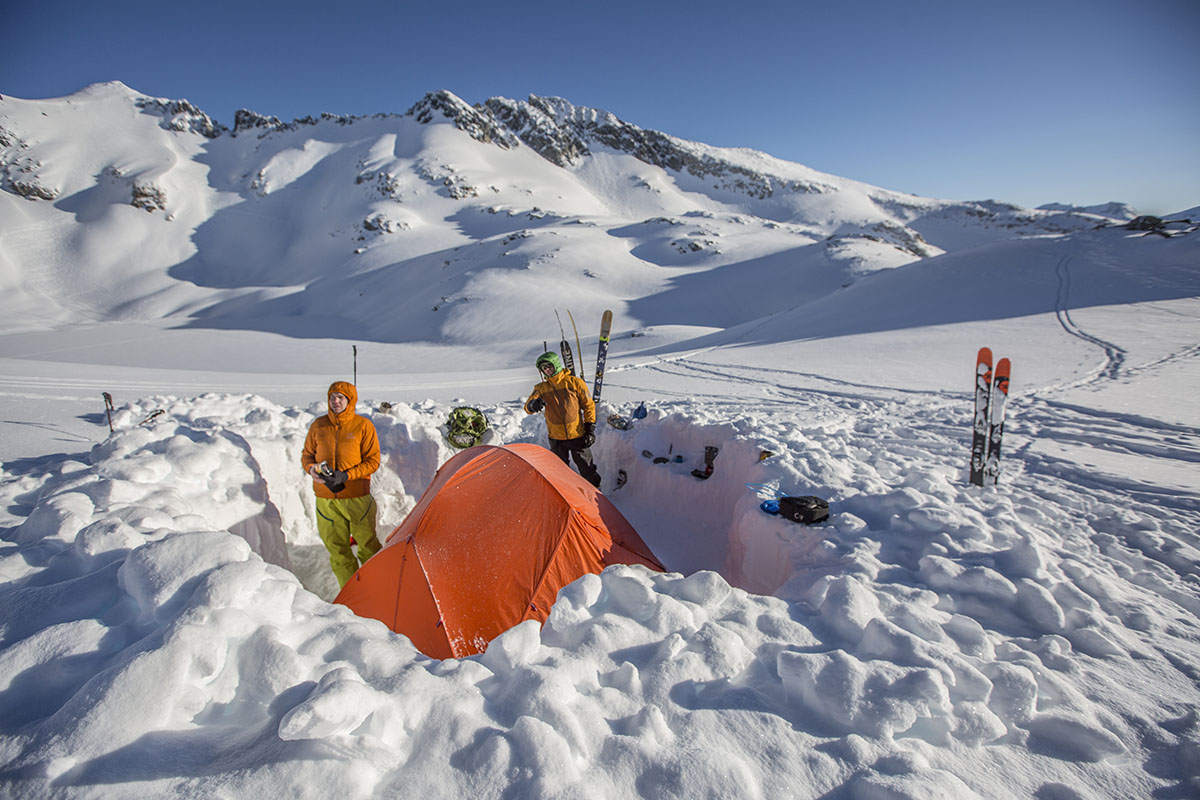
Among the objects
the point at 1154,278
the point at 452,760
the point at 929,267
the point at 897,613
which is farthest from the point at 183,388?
the point at 1154,278

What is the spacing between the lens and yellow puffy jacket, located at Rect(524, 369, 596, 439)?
5.71 m

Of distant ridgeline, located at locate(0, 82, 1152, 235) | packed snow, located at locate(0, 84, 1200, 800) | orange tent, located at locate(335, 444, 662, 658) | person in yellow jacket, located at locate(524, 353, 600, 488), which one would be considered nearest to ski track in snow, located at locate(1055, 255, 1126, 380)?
packed snow, located at locate(0, 84, 1200, 800)

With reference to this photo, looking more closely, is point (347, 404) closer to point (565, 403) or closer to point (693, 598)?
point (565, 403)

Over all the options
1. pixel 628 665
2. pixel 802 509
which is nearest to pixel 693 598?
pixel 628 665

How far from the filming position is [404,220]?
54.7 m

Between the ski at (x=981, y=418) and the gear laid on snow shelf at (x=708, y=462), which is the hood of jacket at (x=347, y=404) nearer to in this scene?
the gear laid on snow shelf at (x=708, y=462)

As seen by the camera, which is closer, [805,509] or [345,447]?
[805,509]

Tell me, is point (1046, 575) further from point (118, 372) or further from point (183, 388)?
point (118, 372)

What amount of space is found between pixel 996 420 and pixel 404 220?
59.5 m

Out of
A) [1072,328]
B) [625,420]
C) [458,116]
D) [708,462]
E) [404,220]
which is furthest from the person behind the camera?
[458,116]

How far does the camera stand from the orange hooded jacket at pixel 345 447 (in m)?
4.35

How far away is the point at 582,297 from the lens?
31000 mm

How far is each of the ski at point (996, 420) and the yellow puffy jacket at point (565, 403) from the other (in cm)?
381

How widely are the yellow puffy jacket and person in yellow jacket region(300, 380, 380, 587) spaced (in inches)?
72.7
